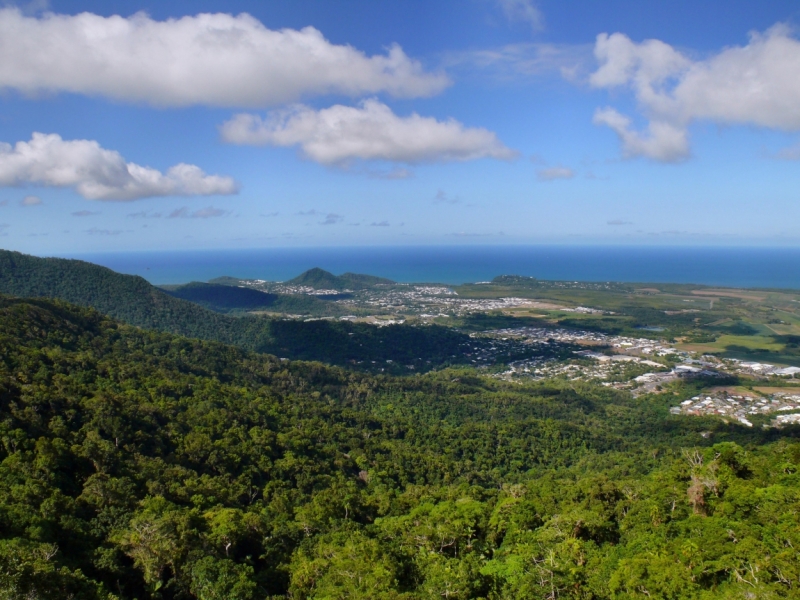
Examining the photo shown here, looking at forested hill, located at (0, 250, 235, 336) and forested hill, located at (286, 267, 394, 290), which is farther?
forested hill, located at (286, 267, 394, 290)

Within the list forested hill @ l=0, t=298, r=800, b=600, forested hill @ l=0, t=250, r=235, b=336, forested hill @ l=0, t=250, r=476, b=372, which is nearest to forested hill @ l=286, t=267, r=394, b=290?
forested hill @ l=0, t=250, r=476, b=372

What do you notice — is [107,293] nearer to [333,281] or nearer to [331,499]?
[331,499]

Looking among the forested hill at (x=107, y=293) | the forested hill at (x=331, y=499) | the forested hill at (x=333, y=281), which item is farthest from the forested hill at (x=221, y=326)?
the forested hill at (x=333, y=281)

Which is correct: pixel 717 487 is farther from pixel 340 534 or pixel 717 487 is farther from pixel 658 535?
pixel 340 534

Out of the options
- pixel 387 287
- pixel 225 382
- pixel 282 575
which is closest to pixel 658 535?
pixel 282 575

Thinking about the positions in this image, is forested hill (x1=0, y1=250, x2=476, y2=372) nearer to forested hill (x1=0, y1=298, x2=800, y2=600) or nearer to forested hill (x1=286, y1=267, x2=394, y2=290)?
forested hill (x1=0, y1=298, x2=800, y2=600)

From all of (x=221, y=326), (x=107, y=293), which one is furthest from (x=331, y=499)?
(x=107, y=293)
